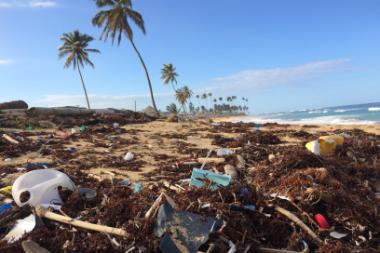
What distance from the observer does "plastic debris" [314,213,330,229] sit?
2.66m

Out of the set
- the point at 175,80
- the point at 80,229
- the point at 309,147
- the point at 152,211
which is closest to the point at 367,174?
the point at 309,147

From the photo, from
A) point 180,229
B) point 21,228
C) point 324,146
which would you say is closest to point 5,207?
point 21,228

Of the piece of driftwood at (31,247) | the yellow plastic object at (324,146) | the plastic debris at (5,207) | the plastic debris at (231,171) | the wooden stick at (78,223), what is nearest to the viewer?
the piece of driftwood at (31,247)

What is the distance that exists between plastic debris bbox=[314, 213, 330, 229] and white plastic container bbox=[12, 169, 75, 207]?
278cm

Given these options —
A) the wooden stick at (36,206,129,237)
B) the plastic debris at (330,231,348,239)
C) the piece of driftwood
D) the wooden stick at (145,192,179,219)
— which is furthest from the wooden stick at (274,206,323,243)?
the piece of driftwood

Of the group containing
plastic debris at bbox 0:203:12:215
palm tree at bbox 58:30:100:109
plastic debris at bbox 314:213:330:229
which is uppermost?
palm tree at bbox 58:30:100:109

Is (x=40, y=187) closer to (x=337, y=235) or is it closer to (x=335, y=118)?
(x=337, y=235)

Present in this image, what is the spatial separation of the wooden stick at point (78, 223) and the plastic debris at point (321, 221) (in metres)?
1.80

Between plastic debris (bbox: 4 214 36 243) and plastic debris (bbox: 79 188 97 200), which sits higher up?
plastic debris (bbox: 79 188 97 200)

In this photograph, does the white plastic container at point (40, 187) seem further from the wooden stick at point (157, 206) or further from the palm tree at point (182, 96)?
the palm tree at point (182, 96)

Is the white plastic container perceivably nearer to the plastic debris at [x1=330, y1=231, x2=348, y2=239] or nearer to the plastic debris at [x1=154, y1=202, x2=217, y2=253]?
the plastic debris at [x1=154, y1=202, x2=217, y2=253]

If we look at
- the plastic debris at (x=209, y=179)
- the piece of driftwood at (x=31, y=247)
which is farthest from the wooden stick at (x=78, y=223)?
the plastic debris at (x=209, y=179)

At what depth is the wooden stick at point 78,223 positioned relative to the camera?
8.03 feet

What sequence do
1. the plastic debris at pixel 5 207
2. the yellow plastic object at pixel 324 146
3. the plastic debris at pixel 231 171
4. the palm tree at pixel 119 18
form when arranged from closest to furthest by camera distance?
the plastic debris at pixel 5 207, the plastic debris at pixel 231 171, the yellow plastic object at pixel 324 146, the palm tree at pixel 119 18
